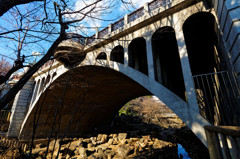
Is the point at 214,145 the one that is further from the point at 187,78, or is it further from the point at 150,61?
the point at 150,61

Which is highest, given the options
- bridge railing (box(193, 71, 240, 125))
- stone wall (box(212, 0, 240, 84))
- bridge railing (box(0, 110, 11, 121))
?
stone wall (box(212, 0, 240, 84))

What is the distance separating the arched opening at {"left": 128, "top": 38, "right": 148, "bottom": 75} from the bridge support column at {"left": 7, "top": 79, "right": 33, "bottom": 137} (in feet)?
48.4

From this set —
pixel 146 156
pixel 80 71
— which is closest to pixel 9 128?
pixel 80 71

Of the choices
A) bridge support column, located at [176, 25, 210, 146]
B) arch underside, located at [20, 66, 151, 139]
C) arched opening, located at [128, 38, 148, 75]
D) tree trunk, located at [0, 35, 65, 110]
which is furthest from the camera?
arch underside, located at [20, 66, 151, 139]

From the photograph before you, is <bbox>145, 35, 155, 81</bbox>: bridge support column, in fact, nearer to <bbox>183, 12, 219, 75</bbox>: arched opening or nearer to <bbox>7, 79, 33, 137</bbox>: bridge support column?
<bbox>183, 12, 219, 75</bbox>: arched opening

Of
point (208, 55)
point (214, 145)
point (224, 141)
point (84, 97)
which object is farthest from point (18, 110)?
point (208, 55)

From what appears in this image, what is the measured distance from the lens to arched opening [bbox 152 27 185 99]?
18.2ft

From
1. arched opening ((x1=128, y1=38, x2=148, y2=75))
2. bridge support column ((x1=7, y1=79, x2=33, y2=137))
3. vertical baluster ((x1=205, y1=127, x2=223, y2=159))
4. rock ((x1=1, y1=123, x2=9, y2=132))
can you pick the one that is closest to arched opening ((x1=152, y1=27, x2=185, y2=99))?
arched opening ((x1=128, y1=38, x2=148, y2=75))

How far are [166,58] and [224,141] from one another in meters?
6.78

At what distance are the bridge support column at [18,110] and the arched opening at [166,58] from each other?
53.4ft

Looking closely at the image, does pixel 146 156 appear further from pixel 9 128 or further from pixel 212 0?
pixel 9 128

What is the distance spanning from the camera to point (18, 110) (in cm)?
1376

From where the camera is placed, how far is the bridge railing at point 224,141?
1.32 meters

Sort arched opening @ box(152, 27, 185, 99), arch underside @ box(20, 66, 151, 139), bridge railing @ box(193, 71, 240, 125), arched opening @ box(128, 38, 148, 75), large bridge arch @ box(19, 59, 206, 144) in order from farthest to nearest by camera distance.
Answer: arch underside @ box(20, 66, 151, 139) < arched opening @ box(128, 38, 148, 75) < arched opening @ box(152, 27, 185, 99) < large bridge arch @ box(19, 59, 206, 144) < bridge railing @ box(193, 71, 240, 125)
